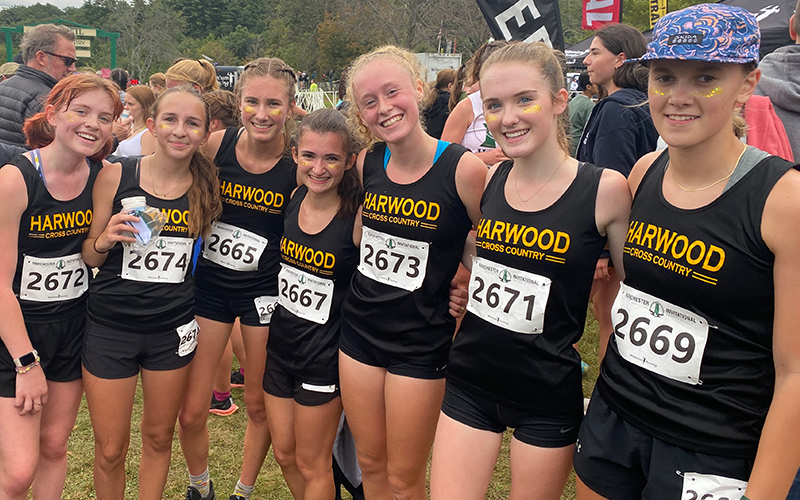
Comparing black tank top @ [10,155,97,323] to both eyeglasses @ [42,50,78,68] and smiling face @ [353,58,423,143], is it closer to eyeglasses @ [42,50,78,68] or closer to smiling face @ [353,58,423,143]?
smiling face @ [353,58,423,143]

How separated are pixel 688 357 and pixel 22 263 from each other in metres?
2.77

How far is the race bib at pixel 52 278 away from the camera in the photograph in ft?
8.91

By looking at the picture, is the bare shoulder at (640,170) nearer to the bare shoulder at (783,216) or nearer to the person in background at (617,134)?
the bare shoulder at (783,216)

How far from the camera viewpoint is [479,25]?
34.2 metres

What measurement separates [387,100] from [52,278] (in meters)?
1.77

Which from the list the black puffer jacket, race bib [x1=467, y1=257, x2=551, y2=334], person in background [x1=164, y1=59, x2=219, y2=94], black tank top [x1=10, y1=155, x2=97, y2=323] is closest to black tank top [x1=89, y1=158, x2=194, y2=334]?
black tank top [x1=10, y1=155, x2=97, y2=323]

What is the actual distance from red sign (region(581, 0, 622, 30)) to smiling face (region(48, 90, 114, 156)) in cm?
595

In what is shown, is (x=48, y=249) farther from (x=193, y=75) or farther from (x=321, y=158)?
(x=193, y=75)

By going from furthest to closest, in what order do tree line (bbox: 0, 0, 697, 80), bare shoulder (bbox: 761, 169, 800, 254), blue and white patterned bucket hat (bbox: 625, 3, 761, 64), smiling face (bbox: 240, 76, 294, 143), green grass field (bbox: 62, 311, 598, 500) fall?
1. tree line (bbox: 0, 0, 697, 80)
2. green grass field (bbox: 62, 311, 598, 500)
3. smiling face (bbox: 240, 76, 294, 143)
4. blue and white patterned bucket hat (bbox: 625, 3, 761, 64)
5. bare shoulder (bbox: 761, 169, 800, 254)

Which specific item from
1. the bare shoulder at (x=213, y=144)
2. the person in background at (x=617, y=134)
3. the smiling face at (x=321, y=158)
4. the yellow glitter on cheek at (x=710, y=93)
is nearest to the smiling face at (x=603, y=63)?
the person in background at (x=617, y=134)

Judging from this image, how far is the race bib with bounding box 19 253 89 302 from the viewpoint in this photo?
271 centimetres

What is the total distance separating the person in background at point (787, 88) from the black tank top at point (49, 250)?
318 cm

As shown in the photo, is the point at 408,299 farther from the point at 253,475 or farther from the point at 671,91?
the point at 253,475

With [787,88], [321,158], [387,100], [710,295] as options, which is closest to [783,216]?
[710,295]
